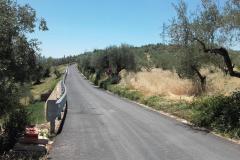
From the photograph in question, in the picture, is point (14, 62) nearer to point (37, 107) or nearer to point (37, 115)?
point (37, 115)

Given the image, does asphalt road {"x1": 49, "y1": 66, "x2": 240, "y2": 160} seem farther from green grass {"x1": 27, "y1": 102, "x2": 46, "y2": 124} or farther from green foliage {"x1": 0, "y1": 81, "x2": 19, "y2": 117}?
green grass {"x1": 27, "y1": 102, "x2": 46, "y2": 124}

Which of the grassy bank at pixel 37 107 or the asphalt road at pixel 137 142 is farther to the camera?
the grassy bank at pixel 37 107

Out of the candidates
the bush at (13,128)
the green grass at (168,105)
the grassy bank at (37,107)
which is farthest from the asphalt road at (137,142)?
the grassy bank at (37,107)

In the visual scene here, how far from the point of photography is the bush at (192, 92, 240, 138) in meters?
15.3

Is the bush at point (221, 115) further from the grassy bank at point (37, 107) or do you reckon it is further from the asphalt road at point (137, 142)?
the grassy bank at point (37, 107)

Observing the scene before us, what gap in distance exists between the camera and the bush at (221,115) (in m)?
15.3

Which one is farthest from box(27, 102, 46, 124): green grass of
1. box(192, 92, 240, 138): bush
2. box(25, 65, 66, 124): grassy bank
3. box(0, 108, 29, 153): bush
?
box(192, 92, 240, 138): bush

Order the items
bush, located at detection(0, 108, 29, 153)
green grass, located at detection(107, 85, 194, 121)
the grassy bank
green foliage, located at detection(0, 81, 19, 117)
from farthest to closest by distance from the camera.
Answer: the grassy bank
green grass, located at detection(107, 85, 194, 121)
bush, located at detection(0, 108, 29, 153)
green foliage, located at detection(0, 81, 19, 117)

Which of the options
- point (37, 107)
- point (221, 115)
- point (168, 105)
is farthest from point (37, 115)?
point (221, 115)

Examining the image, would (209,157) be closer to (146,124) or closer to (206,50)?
(146,124)

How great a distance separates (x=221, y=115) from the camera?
1628 cm

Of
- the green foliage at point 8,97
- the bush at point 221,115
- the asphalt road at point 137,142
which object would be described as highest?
the green foliage at point 8,97

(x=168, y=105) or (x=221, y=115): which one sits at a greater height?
(x=221, y=115)

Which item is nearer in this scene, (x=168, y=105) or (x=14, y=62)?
(x=14, y=62)
